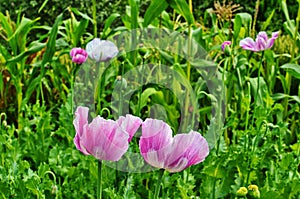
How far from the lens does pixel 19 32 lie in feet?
5.30

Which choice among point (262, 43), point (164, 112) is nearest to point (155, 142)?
point (262, 43)

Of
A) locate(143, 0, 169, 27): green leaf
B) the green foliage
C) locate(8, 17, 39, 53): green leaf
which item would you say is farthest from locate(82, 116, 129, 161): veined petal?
locate(8, 17, 39, 53): green leaf

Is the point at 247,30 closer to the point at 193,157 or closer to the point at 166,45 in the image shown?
the point at 166,45

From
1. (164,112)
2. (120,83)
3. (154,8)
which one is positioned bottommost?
(164,112)

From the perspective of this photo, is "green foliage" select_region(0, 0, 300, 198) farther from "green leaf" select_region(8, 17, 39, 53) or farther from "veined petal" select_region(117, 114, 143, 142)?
"veined petal" select_region(117, 114, 143, 142)

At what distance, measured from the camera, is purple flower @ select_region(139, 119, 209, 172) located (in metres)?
0.55

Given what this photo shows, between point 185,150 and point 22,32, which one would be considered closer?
point 185,150

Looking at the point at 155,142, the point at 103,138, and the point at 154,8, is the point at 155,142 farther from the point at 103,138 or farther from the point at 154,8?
the point at 154,8

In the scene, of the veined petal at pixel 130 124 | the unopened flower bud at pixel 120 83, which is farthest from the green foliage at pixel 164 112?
the veined petal at pixel 130 124

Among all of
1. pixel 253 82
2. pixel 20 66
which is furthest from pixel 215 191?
pixel 20 66

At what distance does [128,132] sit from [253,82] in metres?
1.01

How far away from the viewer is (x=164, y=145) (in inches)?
21.8

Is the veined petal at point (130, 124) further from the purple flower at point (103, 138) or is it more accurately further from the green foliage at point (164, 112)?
the green foliage at point (164, 112)

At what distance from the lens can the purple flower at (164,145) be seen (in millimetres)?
550
